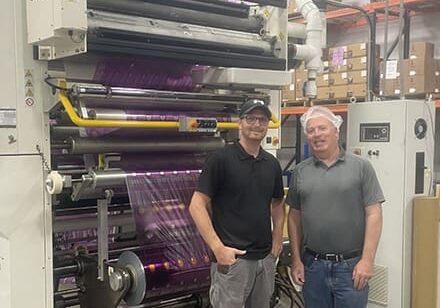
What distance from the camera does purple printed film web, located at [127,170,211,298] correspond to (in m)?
2.42

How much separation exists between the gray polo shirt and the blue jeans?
2.8 inches

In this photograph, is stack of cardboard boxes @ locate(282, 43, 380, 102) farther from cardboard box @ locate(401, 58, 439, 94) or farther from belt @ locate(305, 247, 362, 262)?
belt @ locate(305, 247, 362, 262)

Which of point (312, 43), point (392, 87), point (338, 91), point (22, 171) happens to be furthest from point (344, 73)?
point (22, 171)

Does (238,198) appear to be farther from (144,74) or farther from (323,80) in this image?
(323,80)

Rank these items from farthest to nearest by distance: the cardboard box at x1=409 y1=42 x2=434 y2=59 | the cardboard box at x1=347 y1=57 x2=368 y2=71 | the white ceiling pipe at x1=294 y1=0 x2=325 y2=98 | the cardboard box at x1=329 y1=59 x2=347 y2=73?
the cardboard box at x1=329 y1=59 x2=347 y2=73, the cardboard box at x1=347 y1=57 x2=368 y2=71, the cardboard box at x1=409 y1=42 x2=434 y2=59, the white ceiling pipe at x1=294 y1=0 x2=325 y2=98

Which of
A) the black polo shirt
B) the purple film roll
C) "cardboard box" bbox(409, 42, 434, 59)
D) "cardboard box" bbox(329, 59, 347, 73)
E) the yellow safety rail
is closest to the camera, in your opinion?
the yellow safety rail

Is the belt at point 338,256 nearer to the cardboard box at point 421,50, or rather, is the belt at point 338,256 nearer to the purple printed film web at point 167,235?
the purple printed film web at point 167,235

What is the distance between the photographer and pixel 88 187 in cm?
229

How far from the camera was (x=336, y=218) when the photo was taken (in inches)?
98.6

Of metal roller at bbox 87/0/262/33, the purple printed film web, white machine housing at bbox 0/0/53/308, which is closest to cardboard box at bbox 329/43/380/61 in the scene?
metal roller at bbox 87/0/262/33

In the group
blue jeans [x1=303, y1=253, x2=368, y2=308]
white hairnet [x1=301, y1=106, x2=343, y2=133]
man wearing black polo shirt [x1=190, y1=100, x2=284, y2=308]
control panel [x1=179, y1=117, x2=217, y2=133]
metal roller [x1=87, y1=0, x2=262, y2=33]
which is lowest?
blue jeans [x1=303, y1=253, x2=368, y2=308]

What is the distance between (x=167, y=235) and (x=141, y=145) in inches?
17.7

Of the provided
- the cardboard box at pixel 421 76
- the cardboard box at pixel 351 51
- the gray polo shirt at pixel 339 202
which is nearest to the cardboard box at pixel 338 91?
the cardboard box at pixel 351 51

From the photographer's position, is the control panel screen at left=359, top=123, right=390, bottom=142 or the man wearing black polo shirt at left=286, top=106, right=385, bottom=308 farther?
the control panel screen at left=359, top=123, right=390, bottom=142
